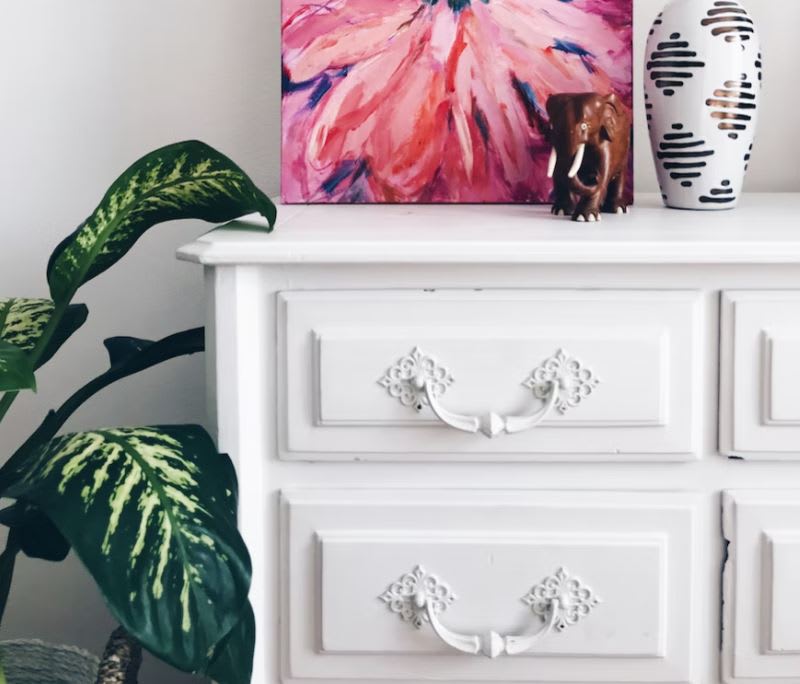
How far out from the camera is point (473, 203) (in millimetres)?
1136

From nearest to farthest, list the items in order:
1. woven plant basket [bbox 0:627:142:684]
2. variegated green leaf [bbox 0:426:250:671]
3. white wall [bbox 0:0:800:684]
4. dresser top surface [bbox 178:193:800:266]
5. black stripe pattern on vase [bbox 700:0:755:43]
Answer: variegated green leaf [bbox 0:426:250:671], dresser top surface [bbox 178:193:800:266], black stripe pattern on vase [bbox 700:0:755:43], woven plant basket [bbox 0:627:142:684], white wall [bbox 0:0:800:684]

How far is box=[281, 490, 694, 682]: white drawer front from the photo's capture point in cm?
82

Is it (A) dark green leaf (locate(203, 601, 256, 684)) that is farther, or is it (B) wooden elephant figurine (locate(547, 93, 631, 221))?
(B) wooden elephant figurine (locate(547, 93, 631, 221))

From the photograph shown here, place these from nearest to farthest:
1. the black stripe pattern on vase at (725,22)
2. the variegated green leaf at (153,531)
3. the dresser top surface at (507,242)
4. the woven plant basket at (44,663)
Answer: the variegated green leaf at (153,531), the dresser top surface at (507,242), the black stripe pattern on vase at (725,22), the woven plant basket at (44,663)

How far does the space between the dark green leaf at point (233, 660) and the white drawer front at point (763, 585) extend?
0.40m

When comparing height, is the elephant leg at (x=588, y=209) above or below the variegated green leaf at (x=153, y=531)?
above

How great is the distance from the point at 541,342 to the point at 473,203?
0.37 metres

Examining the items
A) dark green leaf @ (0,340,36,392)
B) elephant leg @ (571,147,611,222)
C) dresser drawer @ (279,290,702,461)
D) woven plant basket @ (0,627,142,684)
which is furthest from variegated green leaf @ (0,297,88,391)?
elephant leg @ (571,147,611,222)

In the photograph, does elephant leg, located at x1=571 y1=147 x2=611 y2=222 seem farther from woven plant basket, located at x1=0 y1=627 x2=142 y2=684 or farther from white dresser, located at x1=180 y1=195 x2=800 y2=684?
woven plant basket, located at x1=0 y1=627 x2=142 y2=684

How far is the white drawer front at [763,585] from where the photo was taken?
0.81 metres

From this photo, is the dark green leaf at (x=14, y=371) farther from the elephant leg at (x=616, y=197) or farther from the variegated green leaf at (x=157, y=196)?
the elephant leg at (x=616, y=197)

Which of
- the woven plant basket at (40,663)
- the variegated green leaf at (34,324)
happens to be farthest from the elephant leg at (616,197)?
the woven plant basket at (40,663)

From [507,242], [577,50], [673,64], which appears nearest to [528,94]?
[577,50]

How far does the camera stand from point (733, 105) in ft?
3.33
